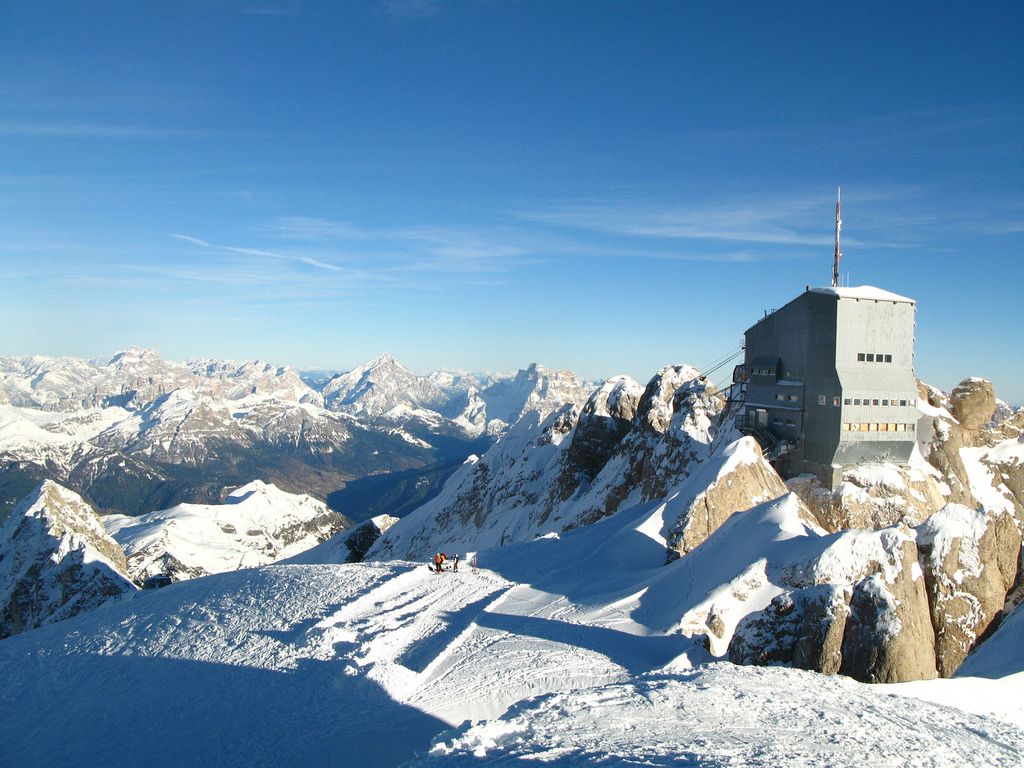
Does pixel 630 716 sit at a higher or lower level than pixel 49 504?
higher

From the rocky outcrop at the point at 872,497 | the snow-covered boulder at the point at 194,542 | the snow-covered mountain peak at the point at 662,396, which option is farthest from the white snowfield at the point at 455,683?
the snow-covered boulder at the point at 194,542

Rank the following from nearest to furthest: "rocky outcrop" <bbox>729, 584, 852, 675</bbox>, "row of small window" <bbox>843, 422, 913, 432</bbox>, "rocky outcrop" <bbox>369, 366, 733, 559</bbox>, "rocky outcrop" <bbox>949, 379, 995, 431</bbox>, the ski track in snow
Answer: the ski track in snow → "rocky outcrop" <bbox>729, 584, 852, 675</bbox> → "row of small window" <bbox>843, 422, 913, 432</bbox> → "rocky outcrop" <bbox>949, 379, 995, 431</bbox> → "rocky outcrop" <bbox>369, 366, 733, 559</bbox>

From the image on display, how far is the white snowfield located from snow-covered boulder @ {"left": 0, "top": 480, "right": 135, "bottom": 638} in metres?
42.1

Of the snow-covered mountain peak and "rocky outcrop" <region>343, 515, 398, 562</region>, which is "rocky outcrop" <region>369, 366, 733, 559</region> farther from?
"rocky outcrop" <region>343, 515, 398, 562</region>

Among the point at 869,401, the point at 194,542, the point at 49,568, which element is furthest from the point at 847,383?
the point at 194,542

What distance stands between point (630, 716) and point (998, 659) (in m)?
13.1

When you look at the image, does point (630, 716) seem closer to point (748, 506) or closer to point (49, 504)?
point (748, 506)

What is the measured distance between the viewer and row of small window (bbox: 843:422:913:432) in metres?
37.8

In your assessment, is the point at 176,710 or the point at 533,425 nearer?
the point at 176,710

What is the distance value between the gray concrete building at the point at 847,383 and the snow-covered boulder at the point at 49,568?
59.3m

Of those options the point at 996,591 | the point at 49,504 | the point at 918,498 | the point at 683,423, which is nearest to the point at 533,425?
the point at 683,423

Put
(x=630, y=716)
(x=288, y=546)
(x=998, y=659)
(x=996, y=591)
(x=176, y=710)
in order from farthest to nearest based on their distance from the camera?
(x=288, y=546) < (x=996, y=591) < (x=998, y=659) < (x=176, y=710) < (x=630, y=716)

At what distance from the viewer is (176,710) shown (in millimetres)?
17703

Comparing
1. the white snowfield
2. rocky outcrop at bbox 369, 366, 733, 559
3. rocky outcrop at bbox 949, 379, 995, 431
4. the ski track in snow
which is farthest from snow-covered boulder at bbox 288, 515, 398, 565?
rocky outcrop at bbox 949, 379, 995, 431
